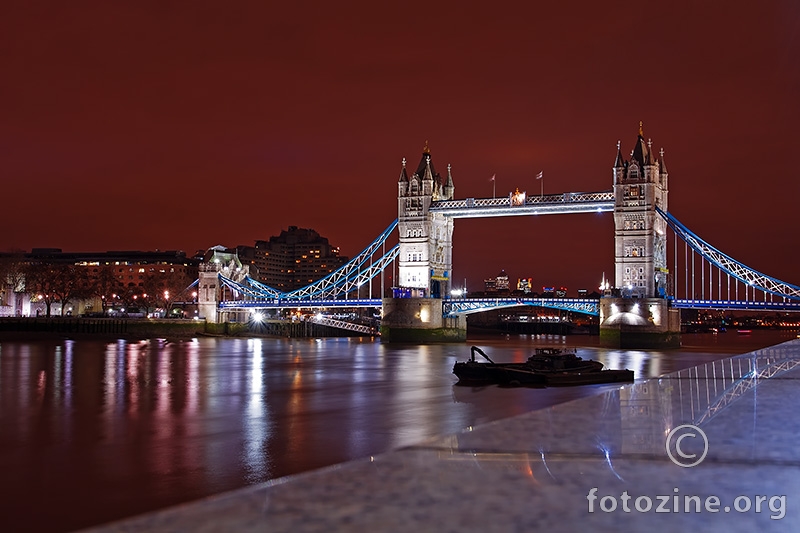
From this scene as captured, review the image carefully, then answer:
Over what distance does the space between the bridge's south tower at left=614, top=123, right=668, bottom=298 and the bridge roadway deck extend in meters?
45.2

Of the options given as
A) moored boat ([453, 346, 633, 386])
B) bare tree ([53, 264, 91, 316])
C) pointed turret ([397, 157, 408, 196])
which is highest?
pointed turret ([397, 157, 408, 196])

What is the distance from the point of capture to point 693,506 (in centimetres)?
482

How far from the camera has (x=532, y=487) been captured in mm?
5027

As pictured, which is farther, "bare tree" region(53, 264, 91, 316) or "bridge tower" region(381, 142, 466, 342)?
"bare tree" region(53, 264, 91, 316)

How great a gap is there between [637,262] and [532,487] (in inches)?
1896

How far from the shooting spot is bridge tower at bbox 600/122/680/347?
1941 inches

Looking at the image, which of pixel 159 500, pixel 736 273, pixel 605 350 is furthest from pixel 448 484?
pixel 736 273

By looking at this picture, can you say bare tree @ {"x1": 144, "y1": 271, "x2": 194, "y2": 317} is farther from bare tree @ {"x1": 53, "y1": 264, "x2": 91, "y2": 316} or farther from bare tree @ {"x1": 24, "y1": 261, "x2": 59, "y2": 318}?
bare tree @ {"x1": 24, "y1": 261, "x2": 59, "y2": 318}

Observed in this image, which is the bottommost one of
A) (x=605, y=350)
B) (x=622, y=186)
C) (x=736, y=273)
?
(x=605, y=350)

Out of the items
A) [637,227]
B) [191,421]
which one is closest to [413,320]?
[637,227]

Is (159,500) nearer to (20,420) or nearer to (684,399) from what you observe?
(684,399)

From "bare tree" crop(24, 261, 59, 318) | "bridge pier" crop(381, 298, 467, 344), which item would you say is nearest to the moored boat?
"bridge pier" crop(381, 298, 467, 344)

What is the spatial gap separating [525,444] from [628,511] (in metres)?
1.41

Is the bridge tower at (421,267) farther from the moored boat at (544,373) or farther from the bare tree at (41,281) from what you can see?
the bare tree at (41,281)
